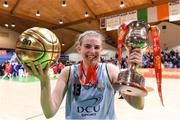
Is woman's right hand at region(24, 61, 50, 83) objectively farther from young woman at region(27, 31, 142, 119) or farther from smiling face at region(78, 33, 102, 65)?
smiling face at region(78, 33, 102, 65)

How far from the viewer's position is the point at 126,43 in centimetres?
155

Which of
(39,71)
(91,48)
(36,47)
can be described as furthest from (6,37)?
(39,71)

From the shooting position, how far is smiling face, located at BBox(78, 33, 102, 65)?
150cm

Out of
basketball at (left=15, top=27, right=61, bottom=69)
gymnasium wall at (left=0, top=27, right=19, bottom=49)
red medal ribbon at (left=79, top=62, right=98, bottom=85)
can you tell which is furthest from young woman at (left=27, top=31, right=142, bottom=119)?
gymnasium wall at (left=0, top=27, right=19, bottom=49)

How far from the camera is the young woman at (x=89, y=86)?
147cm

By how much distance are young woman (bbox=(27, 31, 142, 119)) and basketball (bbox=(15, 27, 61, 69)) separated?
205 millimetres

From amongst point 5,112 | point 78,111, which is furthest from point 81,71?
point 5,112

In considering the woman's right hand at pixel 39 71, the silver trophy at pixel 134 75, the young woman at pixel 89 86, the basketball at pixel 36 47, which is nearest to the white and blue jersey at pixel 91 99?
the young woman at pixel 89 86

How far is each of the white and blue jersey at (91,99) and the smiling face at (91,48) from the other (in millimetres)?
74

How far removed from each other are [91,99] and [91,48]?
0.89 ft

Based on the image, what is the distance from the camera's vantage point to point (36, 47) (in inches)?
51.1

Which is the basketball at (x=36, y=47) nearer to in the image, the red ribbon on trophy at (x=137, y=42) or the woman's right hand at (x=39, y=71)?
the woman's right hand at (x=39, y=71)

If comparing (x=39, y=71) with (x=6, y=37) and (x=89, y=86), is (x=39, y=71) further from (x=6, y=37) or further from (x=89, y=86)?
(x=6, y=37)

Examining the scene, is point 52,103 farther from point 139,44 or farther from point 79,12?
point 79,12
